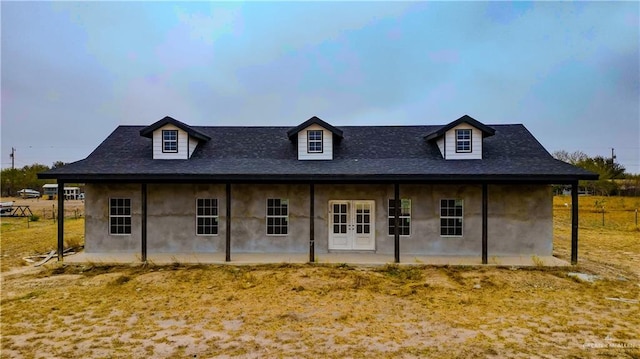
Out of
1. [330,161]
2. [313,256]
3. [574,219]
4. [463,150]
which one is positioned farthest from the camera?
[463,150]

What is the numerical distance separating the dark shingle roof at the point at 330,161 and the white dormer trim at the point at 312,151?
0.42 m

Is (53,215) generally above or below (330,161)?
below

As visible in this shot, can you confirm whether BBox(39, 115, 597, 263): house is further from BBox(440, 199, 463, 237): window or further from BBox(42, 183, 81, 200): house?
BBox(42, 183, 81, 200): house

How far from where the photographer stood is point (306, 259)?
1229cm

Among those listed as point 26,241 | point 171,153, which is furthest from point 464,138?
point 26,241

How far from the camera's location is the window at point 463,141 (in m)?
14.0

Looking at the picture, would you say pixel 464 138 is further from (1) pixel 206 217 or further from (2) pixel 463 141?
(1) pixel 206 217

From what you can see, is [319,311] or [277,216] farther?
[277,216]

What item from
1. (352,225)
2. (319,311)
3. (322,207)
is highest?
(322,207)

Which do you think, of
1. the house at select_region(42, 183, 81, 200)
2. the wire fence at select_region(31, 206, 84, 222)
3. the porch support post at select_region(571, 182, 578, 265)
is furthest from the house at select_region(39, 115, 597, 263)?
the house at select_region(42, 183, 81, 200)

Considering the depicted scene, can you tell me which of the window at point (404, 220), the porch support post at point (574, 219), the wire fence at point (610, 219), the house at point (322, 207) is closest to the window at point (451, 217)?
the house at point (322, 207)

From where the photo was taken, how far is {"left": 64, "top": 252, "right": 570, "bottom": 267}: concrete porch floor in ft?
38.7

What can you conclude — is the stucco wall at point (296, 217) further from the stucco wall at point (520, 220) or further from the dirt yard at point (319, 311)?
the dirt yard at point (319, 311)

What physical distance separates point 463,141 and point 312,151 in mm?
6083
